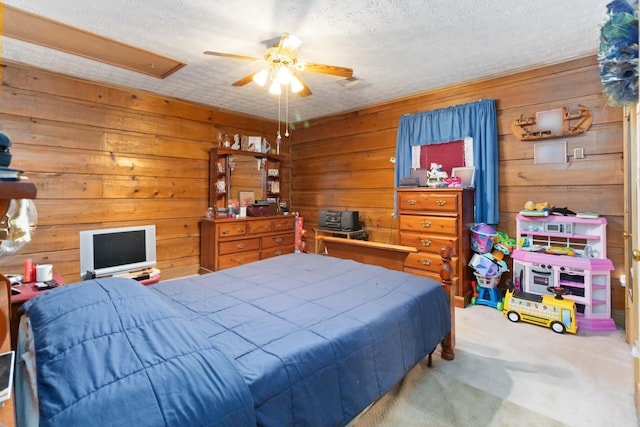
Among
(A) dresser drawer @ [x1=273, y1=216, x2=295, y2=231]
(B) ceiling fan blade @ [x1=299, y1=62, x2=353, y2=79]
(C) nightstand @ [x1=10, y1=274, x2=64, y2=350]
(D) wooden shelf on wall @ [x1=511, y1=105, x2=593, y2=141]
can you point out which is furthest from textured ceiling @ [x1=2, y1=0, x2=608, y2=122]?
(A) dresser drawer @ [x1=273, y1=216, x2=295, y2=231]

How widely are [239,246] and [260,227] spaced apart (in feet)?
1.41

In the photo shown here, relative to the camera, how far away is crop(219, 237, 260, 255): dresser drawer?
4.12m

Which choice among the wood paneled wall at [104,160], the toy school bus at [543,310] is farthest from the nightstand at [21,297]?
the toy school bus at [543,310]

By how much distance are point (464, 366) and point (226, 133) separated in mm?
4183

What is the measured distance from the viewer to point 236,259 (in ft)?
13.9

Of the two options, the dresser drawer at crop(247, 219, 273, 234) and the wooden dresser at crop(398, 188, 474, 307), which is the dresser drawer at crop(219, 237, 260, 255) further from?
the wooden dresser at crop(398, 188, 474, 307)

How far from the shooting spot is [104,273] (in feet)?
9.21

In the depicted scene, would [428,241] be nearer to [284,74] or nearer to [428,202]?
[428,202]

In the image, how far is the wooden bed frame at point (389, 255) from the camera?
2.15m

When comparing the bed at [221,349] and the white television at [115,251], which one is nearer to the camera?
the bed at [221,349]

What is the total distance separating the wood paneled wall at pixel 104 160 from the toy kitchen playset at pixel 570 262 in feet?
13.2

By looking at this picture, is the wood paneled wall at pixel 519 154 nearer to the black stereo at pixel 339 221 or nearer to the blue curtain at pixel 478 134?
the blue curtain at pixel 478 134

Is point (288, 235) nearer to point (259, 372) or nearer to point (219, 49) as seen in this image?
point (219, 49)

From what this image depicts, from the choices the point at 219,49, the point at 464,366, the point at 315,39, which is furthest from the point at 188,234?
the point at 464,366
